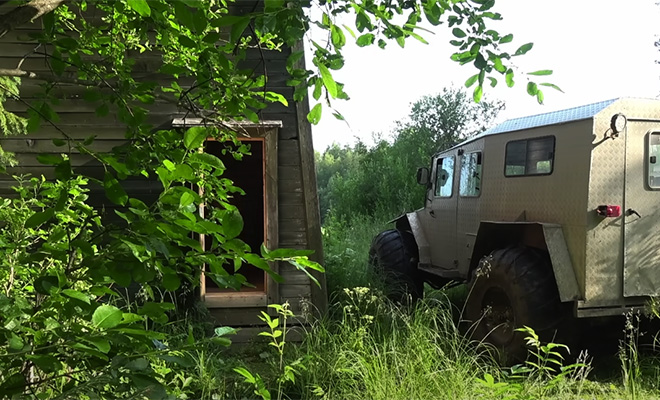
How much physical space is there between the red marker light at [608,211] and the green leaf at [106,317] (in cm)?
429

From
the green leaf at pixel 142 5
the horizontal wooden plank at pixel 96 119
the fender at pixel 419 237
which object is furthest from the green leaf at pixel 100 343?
the fender at pixel 419 237

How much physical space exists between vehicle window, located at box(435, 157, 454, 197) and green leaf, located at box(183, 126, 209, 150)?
5949 millimetres

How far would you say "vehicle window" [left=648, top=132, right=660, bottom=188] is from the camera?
15.2 feet

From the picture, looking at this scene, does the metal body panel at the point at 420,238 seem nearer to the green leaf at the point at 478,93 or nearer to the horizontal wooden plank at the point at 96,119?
the horizontal wooden plank at the point at 96,119

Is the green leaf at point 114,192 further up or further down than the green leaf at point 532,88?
further down

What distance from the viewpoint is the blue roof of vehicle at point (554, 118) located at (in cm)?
465

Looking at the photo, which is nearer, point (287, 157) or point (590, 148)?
point (590, 148)

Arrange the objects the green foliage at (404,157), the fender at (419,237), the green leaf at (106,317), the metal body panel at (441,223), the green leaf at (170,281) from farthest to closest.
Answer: the green foliage at (404,157), the fender at (419,237), the metal body panel at (441,223), the green leaf at (170,281), the green leaf at (106,317)

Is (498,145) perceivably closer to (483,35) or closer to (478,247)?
(478,247)

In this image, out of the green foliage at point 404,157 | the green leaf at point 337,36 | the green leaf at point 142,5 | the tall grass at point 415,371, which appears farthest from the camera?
the green foliage at point 404,157

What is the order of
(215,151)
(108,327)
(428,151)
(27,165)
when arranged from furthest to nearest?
Result: 1. (428,151)
2. (215,151)
3. (27,165)
4. (108,327)

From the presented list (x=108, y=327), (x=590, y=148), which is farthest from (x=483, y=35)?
(x=590, y=148)

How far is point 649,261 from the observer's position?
461 centimetres

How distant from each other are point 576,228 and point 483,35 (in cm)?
328
